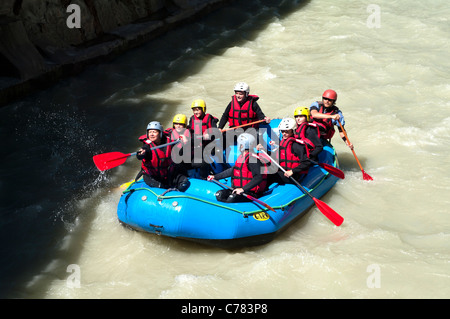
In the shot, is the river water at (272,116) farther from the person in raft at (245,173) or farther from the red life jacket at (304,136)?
the red life jacket at (304,136)

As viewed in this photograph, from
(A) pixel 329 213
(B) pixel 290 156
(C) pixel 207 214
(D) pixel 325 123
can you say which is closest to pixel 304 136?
(B) pixel 290 156

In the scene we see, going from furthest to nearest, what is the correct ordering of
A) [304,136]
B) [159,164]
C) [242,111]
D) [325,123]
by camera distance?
[242,111]
[325,123]
[304,136]
[159,164]

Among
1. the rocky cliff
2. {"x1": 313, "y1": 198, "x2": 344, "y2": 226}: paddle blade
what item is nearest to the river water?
{"x1": 313, "y1": 198, "x2": 344, "y2": 226}: paddle blade

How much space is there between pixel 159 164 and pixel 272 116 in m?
3.27

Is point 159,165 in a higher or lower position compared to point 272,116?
higher

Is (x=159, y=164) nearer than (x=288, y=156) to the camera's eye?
Yes

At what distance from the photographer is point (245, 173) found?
5090 millimetres

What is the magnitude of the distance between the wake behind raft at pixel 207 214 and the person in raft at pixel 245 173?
0.11m

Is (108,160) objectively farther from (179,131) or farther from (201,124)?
(201,124)

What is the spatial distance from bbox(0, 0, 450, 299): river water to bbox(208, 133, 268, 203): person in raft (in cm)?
57

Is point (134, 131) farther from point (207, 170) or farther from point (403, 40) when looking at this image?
point (403, 40)

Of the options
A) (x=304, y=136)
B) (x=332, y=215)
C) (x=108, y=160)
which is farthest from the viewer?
(x=304, y=136)

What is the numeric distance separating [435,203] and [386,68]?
4379mm

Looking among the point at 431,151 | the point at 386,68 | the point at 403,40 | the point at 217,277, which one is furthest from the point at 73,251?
the point at 403,40
